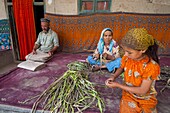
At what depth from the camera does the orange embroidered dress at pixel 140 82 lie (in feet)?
3.85

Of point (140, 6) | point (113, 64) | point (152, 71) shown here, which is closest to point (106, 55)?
point (113, 64)

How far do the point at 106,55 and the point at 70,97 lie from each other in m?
1.22

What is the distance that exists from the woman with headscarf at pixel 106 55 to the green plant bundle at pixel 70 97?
2.38 feet

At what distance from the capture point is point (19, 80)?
2.23 m

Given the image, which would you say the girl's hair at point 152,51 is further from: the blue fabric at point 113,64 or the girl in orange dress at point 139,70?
the blue fabric at point 113,64

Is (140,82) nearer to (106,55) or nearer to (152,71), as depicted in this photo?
(152,71)

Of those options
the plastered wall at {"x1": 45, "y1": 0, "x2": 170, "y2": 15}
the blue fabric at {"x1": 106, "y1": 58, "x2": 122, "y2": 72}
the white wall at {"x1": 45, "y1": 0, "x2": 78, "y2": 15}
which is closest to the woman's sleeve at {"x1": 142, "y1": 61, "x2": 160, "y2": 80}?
the blue fabric at {"x1": 106, "y1": 58, "x2": 122, "y2": 72}

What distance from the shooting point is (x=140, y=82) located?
4.16ft

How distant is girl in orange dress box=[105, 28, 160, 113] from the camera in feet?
3.62

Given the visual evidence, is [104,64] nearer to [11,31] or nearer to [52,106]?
[52,106]

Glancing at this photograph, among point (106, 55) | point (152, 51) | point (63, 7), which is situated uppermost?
point (63, 7)

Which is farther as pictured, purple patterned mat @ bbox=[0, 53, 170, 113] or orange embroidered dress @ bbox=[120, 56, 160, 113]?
purple patterned mat @ bbox=[0, 53, 170, 113]

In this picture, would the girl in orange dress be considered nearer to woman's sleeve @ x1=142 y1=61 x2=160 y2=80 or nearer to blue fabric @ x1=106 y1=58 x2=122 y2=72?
woman's sleeve @ x1=142 y1=61 x2=160 y2=80

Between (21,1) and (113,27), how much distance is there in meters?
2.51
